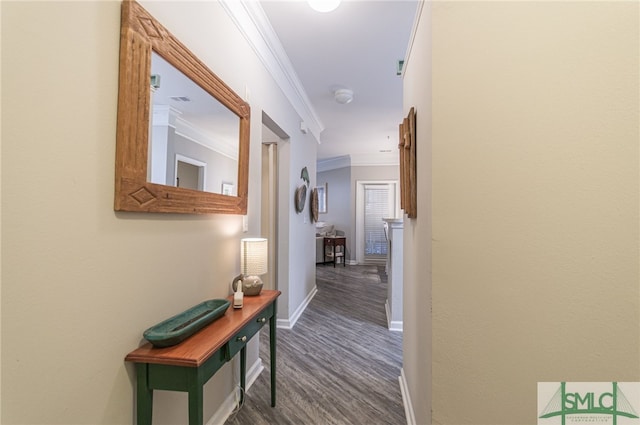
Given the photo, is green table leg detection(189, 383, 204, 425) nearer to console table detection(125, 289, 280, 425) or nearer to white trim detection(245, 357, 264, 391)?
console table detection(125, 289, 280, 425)

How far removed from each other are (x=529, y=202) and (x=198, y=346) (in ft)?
4.30

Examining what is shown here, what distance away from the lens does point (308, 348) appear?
2715mm

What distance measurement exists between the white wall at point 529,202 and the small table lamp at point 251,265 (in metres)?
1.13

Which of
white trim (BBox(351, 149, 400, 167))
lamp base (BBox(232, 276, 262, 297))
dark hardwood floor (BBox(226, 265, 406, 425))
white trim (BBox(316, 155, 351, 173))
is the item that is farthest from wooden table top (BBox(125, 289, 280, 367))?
white trim (BBox(316, 155, 351, 173))

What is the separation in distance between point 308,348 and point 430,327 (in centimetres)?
195

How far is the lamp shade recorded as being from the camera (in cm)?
181

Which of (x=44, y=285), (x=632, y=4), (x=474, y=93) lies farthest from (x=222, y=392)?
(x=632, y=4)

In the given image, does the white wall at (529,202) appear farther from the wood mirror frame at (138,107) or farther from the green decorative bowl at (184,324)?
the wood mirror frame at (138,107)

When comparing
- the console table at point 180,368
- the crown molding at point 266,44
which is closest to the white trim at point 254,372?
the console table at point 180,368

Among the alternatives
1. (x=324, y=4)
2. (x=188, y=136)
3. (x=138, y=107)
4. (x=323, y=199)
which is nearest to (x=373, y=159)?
(x=323, y=199)

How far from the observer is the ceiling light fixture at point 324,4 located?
184cm

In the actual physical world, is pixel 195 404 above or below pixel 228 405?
above

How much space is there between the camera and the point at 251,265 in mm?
1805

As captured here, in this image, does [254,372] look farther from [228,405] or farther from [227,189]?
[227,189]
